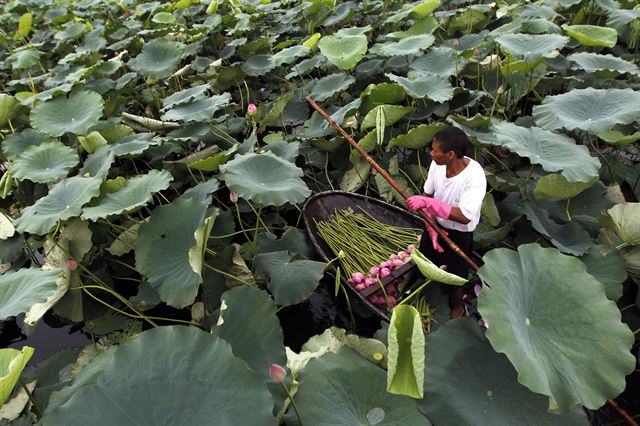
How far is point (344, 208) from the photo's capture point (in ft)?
8.95

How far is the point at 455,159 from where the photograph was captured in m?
1.84

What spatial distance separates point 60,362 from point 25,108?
233 cm

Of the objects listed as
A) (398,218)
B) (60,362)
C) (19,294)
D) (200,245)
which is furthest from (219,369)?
(398,218)

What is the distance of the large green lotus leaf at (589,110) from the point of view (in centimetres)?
221

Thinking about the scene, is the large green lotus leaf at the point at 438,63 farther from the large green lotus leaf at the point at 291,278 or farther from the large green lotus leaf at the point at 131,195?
the large green lotus leaf at the point at 131,195

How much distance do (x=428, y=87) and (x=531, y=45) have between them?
796 millimetres

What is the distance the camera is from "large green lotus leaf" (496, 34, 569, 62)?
114 inches

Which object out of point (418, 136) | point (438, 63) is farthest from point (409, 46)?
point (418, 136)

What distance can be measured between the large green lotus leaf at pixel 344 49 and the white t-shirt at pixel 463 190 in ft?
5.10

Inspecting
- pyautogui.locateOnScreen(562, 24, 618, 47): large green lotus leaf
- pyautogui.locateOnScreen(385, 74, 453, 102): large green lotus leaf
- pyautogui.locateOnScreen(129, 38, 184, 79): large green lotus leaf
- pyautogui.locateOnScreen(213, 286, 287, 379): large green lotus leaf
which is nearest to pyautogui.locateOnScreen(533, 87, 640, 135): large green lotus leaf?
pyautogui.locateOnScreen(385, 74, 453, 102): large green lotus leaf

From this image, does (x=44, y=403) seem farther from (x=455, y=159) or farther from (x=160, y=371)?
(x=455, y=159)

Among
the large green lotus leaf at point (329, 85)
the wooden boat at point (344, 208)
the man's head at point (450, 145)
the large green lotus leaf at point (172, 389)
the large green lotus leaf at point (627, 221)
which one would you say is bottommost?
the wooden boat at point (344, 208)

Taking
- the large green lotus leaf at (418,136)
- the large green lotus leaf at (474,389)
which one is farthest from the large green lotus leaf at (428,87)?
the large green lotus leaf at (474,389)

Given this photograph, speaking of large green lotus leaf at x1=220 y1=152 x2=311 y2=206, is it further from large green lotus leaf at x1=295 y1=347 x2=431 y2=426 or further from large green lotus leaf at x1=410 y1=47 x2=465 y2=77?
large green lotus leaf at x1=410 y1=47 x2=465 y2=77
